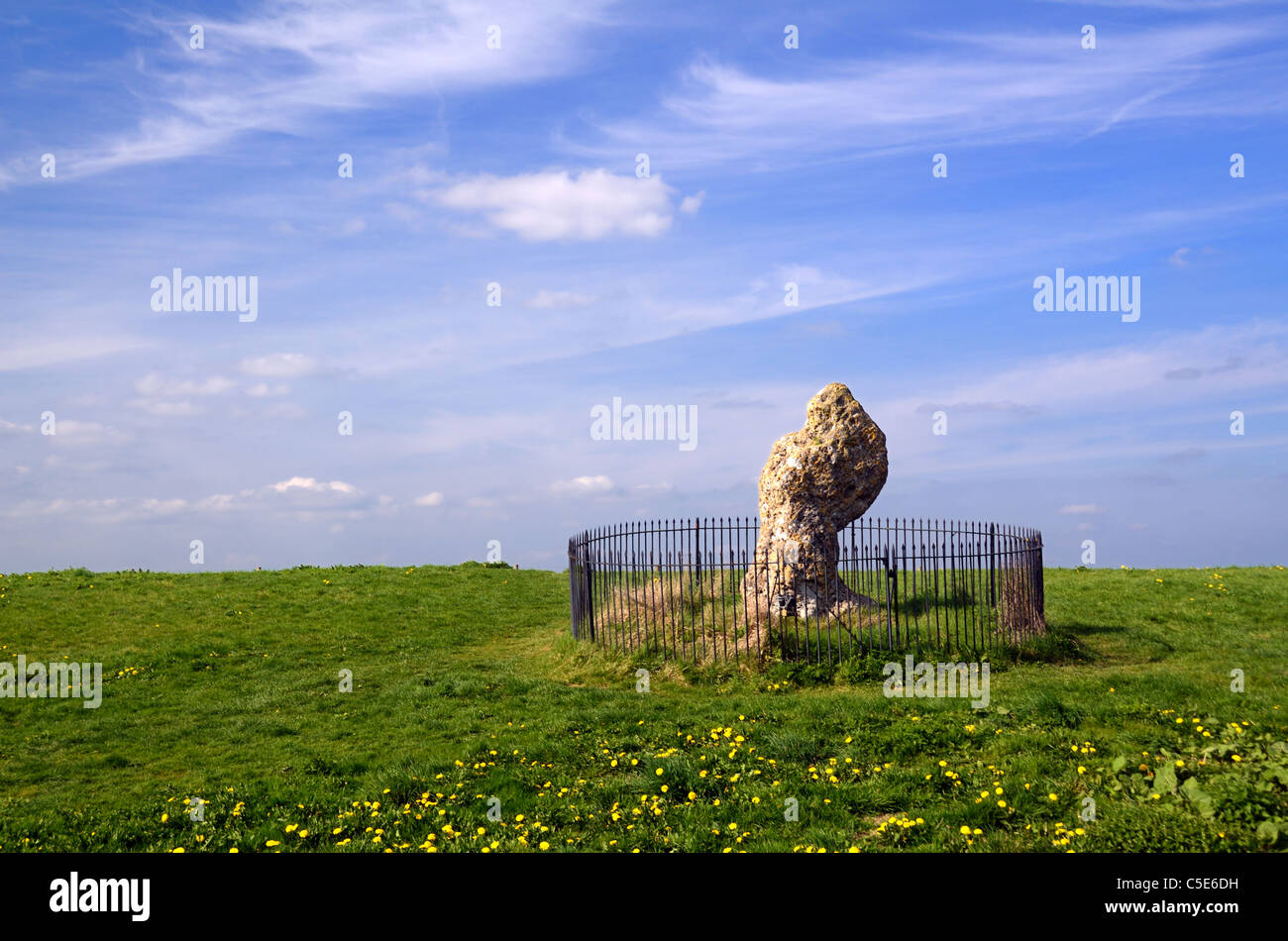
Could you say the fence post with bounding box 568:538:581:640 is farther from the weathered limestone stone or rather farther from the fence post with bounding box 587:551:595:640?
the weathered limestone stone

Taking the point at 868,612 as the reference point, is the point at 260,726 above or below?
below

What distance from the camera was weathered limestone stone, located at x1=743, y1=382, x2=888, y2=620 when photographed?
17188 mm

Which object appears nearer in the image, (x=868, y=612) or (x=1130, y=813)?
(x=1130, y=813)

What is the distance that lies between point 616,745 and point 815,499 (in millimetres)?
8652

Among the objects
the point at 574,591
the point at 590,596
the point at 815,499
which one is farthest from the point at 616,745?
the point at 815,499

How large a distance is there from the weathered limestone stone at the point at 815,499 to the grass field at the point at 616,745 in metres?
2.59

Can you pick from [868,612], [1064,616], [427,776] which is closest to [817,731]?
[427,776]

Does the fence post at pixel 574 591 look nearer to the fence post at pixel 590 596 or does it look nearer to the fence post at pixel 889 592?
the fence post at pixel 590 596

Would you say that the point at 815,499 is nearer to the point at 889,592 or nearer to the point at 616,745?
the point at 889,592

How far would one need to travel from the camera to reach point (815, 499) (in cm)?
1809

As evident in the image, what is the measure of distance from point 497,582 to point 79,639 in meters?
10.8

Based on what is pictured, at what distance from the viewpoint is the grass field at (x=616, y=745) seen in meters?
8.09

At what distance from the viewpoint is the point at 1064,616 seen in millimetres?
20047
